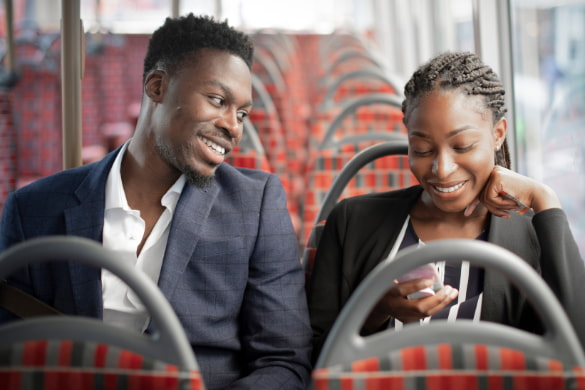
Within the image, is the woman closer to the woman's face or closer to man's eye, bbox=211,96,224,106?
Result: the woman's face

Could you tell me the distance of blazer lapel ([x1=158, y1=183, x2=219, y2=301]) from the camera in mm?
1213

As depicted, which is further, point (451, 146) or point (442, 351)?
point (451, 146)

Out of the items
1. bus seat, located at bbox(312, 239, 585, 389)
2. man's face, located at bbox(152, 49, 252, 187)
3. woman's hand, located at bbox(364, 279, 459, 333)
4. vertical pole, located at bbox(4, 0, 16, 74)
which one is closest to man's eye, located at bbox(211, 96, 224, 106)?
man's face, located at bbox(152, 49, 252, 187)

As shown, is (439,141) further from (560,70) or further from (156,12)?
(156,12)

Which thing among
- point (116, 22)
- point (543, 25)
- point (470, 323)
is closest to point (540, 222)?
point (470, 323)

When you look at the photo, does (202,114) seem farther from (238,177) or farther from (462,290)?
(462,290)

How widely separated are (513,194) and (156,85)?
0.81 m

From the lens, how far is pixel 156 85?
1.40 m

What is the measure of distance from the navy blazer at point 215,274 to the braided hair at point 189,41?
0.29 meters

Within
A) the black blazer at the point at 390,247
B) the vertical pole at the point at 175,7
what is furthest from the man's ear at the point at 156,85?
the vertical pole at the point at 175,7

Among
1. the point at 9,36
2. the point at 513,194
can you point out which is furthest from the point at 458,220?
the point at 9,36

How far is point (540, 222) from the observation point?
3.90 feet

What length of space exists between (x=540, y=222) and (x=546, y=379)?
0.51 metres

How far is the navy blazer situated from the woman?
0.09 metres
